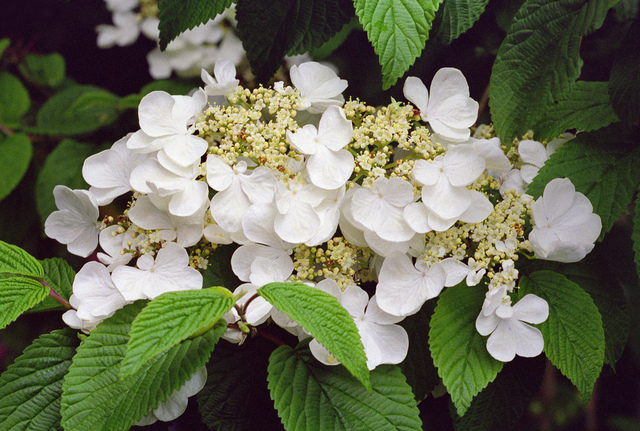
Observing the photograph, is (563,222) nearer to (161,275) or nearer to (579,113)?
(579,113)

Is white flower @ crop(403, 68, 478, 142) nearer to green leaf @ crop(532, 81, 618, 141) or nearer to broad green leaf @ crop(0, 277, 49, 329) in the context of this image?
green leaf @ crop(532, 81, 618, 141)

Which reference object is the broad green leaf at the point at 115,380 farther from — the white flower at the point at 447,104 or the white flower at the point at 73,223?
the white flower at the point at 447,104

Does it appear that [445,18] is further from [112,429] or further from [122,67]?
Result: [122,67]

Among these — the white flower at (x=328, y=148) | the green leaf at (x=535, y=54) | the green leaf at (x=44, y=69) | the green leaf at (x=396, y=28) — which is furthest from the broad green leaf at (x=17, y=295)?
the green leaf at (x=44, y=69)

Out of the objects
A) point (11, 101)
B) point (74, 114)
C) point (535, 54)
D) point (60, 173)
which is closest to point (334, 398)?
point (535, 54)

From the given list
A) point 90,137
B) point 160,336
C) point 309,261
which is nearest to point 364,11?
point 309,261

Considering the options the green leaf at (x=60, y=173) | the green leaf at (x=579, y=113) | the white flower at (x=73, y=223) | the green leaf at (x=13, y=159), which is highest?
the green leaf at (x=579, y=113)
